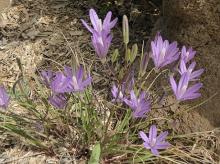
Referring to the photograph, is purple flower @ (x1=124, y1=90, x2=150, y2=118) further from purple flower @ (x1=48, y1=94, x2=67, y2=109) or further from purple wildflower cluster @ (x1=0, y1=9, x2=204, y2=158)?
purple flower @ (x1=48, y1=94, x2=67, y2=109)

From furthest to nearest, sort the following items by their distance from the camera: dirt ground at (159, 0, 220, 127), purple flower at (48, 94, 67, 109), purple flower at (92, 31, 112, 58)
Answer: dirt ground at (159, 0, 220, 127) → purple flower at (48, 94, 67, 109) → purple flower at (92, 31, 112, 58)

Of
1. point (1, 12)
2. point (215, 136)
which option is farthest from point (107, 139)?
point (1, 12)

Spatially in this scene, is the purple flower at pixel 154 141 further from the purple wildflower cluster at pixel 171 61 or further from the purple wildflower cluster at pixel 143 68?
the purple wildflower cluster at pixel 171 61

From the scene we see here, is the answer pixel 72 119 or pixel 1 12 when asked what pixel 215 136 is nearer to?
pixel 72 119

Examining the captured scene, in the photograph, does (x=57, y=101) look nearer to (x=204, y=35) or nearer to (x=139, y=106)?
(x=139, y=106)

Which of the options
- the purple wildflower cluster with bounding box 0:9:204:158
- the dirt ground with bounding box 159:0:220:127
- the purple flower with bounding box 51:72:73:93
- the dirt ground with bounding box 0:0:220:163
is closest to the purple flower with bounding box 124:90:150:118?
the purple wildflower cluster with bounding box 0:9:204:158

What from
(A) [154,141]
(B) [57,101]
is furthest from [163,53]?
(B) [57,101]

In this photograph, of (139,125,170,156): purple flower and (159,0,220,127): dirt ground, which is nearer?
(139,125,170,156): purple flower
